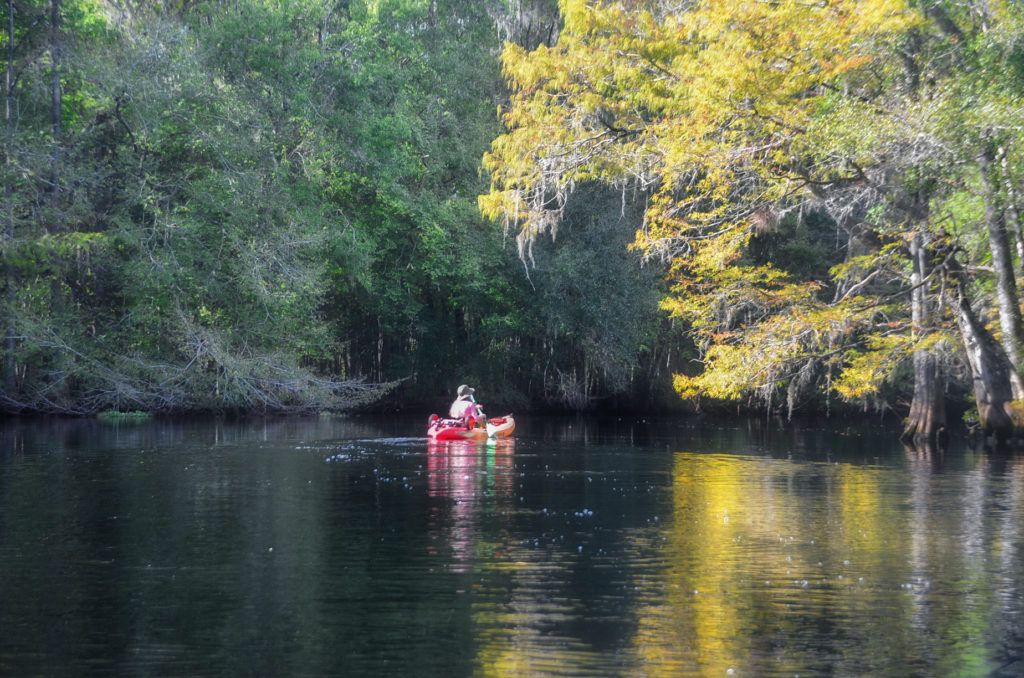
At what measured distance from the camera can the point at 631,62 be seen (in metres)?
20.9

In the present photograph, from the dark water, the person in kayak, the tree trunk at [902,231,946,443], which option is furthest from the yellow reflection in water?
the person in kayak

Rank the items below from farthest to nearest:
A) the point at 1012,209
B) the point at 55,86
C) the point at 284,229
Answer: the point at 284,229 → the point at 55,86 → the point at 1012,209

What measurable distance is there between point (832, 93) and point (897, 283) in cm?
1516

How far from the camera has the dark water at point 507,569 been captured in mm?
6520

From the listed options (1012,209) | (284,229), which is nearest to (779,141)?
(1012,209)

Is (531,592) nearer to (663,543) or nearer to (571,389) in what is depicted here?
(663,543)

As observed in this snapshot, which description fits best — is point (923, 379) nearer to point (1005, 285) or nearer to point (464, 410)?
point (1005, 285)

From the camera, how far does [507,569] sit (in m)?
9.09

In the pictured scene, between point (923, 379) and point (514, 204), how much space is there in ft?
30.8

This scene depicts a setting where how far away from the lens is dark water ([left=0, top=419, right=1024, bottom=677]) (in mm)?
6520

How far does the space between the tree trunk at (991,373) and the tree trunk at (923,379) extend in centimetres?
89

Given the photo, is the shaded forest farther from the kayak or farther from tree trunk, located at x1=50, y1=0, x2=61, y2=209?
the kayak

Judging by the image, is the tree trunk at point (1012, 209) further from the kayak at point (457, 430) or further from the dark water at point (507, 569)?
the kayak at point (457, 430)

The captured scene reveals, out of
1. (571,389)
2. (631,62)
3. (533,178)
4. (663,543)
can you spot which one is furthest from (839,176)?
(571,389)
